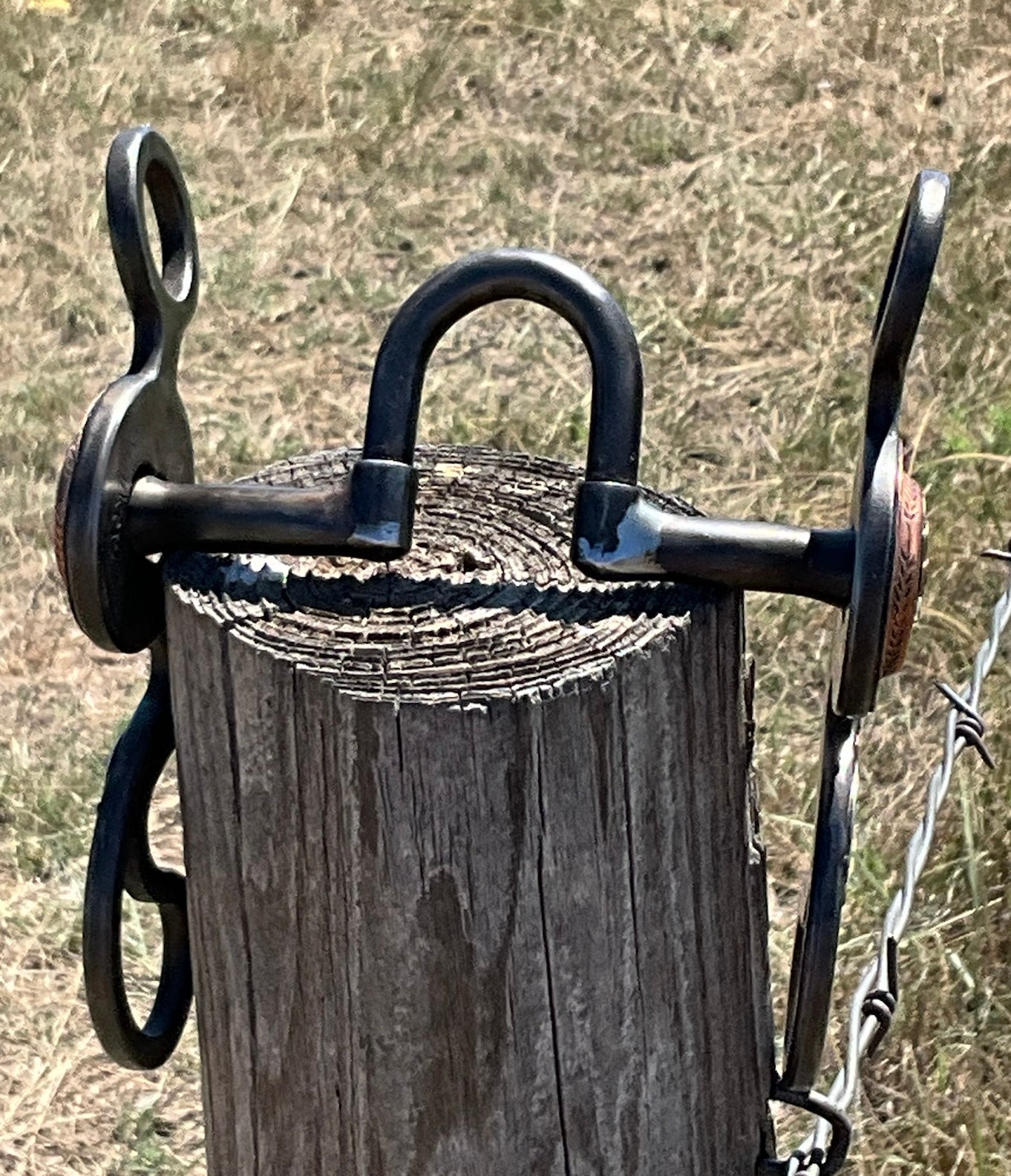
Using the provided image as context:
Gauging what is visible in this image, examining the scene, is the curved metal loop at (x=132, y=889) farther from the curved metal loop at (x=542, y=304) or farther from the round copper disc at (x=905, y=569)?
the round copper disc at (x=905, y=569)

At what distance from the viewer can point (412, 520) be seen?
1362 millimetres

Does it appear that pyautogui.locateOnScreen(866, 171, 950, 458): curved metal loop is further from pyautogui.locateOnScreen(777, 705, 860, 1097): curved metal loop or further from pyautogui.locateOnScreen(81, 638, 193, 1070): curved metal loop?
pyautogui.locateOnScreen(81, 638, 193, 1070): curved metal loop

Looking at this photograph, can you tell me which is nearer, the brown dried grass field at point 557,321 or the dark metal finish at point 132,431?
the dark metal finish at point 132,431

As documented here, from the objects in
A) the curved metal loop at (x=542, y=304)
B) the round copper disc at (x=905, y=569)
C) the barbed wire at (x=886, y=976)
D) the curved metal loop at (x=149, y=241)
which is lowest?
the barbed wire at (x=886, y=976)

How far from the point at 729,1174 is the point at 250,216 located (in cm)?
416

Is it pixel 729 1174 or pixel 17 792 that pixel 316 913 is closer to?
pixel 729 1174

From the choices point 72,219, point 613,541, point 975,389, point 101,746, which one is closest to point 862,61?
point 975,389

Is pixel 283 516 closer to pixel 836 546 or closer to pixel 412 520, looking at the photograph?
pixel 412 520

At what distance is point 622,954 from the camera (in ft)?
4.46

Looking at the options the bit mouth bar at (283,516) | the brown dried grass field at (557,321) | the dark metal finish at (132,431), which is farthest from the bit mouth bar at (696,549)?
the brown dried grass field at (557,321)

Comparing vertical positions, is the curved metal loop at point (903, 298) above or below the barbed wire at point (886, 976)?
above

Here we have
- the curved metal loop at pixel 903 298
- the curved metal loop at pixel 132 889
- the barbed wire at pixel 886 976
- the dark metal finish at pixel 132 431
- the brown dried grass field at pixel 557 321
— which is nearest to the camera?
the curved metal loop at pixel 903 298

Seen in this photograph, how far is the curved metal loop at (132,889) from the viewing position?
1.49 metres

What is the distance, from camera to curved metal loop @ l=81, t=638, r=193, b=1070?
4.88 feet
